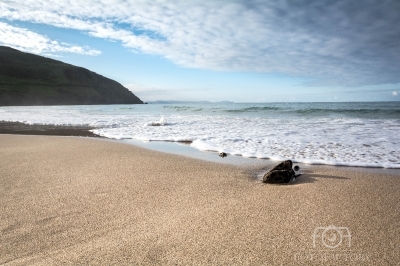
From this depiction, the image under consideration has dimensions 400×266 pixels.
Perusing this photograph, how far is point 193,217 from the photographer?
273cm

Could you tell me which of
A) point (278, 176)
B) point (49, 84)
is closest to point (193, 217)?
point (278, 176)

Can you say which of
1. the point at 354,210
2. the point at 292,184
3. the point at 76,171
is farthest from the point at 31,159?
the point at 354,210

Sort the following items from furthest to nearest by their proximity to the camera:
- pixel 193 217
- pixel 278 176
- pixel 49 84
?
pixel 49 84
pixel 278 176
pixel 193 217

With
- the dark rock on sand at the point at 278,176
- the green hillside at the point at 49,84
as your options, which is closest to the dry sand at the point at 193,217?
the dark rock on sand at the point at 278,176

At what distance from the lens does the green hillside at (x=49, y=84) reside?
87.6m

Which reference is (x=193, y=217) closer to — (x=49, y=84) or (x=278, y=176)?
(x=278, y=176)

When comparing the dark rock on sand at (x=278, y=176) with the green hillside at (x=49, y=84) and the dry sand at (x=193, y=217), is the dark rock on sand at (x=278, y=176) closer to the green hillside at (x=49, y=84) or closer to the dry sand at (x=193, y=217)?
the dry sand at (x=193, y=217)

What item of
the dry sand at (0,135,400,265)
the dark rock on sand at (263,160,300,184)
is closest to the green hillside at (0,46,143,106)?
the dry sand at (0,135,400,265)

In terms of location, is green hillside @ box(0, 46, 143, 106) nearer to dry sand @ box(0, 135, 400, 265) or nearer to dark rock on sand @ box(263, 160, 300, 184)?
dry sand @ box(0, 135, 400, 265)

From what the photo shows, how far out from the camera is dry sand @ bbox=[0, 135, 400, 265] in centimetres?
206

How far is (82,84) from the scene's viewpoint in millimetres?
116312

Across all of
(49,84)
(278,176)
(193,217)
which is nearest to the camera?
(193,217)

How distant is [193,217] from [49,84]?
11962 cm

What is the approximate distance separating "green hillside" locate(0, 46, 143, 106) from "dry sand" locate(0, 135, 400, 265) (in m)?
92.6
